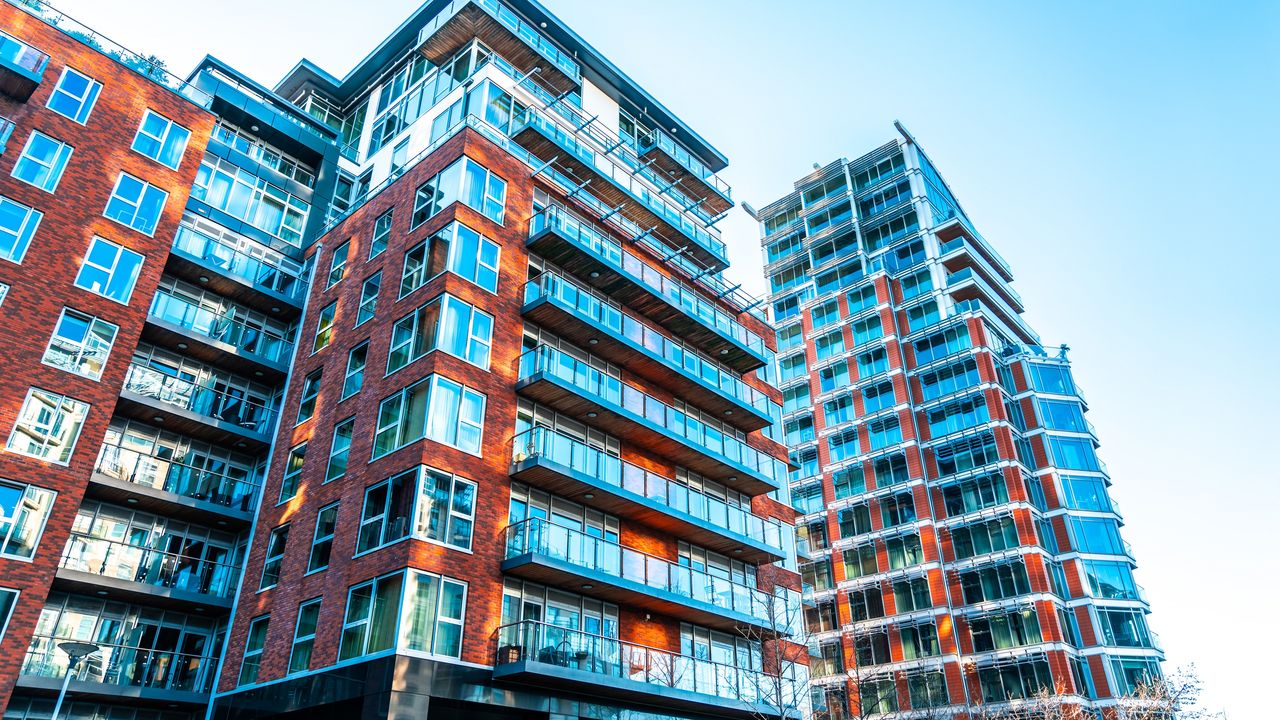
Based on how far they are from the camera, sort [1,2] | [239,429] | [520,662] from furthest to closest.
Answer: [239,429] → [1,2] → [520,662]

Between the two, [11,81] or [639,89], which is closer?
[11,81]

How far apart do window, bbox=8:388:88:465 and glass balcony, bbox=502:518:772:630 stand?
1167cm

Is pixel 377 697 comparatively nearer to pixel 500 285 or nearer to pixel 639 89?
pixel 500 285

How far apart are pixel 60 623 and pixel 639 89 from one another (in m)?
29.2

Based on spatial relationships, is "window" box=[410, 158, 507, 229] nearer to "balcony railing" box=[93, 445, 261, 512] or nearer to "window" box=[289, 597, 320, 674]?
"balcony railing" box=[93, 445, 261, 512]

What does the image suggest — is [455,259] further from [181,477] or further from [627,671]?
[627,671]

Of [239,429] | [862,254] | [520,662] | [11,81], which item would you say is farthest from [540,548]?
[862,254]

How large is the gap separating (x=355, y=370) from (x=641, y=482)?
9.22 meters

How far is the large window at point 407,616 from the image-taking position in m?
19.8

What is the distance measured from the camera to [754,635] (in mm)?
28219

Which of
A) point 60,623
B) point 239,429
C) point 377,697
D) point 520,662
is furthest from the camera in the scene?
point 239,429

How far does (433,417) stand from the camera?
22.3 meters

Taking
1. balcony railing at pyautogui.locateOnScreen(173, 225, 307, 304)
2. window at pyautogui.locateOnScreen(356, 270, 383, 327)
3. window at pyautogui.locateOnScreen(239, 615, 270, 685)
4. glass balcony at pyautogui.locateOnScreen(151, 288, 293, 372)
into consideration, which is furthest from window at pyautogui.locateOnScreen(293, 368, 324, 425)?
window at pyautogui.locateOnScreen(239, 615, 270, 685)

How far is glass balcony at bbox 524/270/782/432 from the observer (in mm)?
26594
